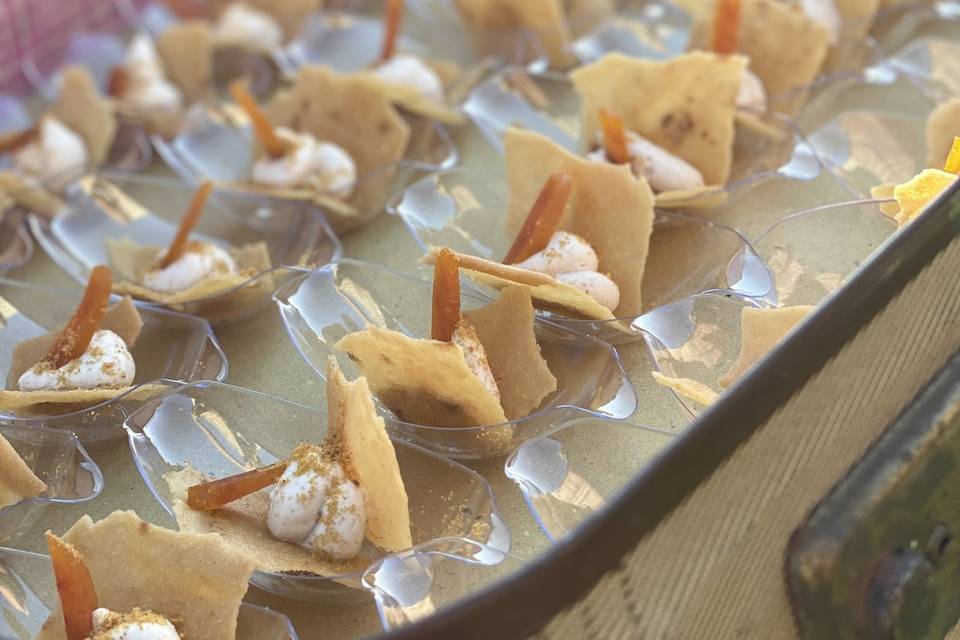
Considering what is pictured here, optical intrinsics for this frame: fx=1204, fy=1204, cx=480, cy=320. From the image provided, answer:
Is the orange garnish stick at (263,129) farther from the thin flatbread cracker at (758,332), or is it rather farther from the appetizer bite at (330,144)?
the thin flatbread cracker at (758,332)

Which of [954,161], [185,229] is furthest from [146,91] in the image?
[954,161]

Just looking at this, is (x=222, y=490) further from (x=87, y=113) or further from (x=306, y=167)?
(x=87, y=113)

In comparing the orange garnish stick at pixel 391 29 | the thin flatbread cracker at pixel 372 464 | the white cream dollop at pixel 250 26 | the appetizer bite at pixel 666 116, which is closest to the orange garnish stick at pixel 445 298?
the thin flatbread cracker at pixel 372 464

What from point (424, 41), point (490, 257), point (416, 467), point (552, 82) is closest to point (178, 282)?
point (490, 257)

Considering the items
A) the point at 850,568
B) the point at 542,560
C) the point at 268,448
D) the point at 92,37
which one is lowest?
the point at 92,37

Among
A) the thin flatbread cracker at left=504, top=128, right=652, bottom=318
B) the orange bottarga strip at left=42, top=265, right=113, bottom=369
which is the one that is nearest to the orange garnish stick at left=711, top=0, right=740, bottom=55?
the thin flatbread cracker at left=504, top=128, right=652, bottom=318

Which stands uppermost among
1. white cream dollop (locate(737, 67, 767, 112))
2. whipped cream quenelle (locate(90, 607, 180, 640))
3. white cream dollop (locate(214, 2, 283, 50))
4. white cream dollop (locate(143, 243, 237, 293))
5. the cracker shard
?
the cracker shard

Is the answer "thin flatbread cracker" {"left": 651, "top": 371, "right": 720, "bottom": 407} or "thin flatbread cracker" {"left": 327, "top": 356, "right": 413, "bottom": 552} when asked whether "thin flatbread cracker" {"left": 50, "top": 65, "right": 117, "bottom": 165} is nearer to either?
"thin flatbread cracker" {"left": 327, "top": 356, "right": 413, "bottom": 552}

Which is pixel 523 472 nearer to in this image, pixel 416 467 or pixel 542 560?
pixel 416 467
